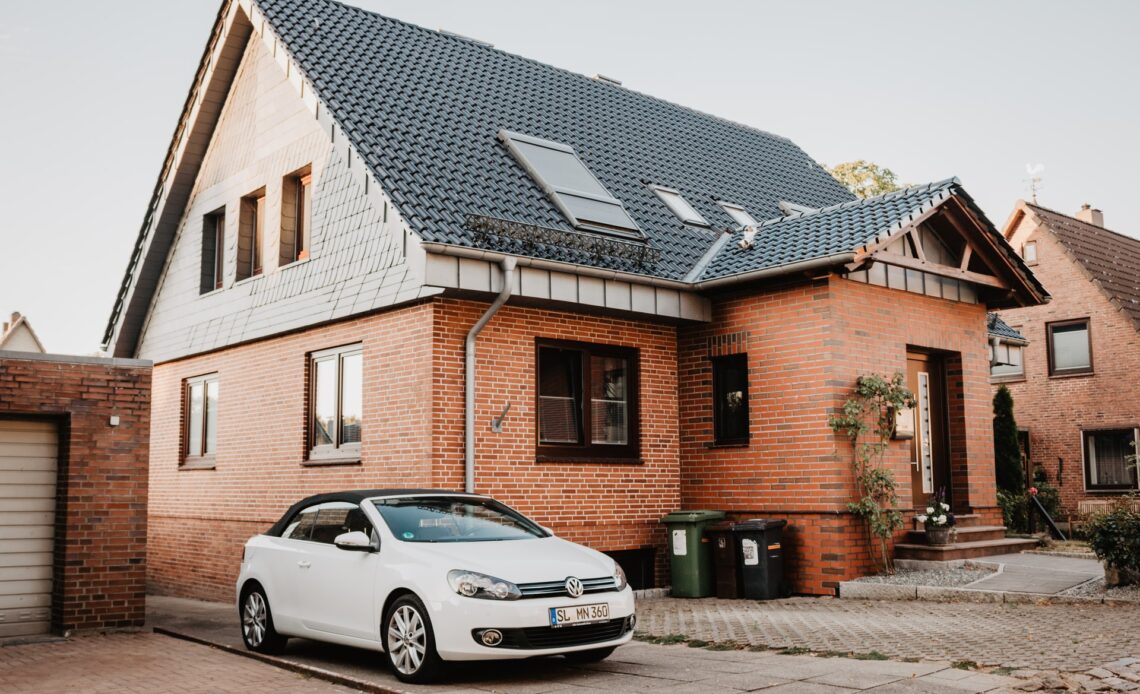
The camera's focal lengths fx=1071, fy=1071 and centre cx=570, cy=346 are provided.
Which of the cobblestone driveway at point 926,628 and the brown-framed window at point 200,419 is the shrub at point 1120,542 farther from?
the brown-framed window at point 200,419

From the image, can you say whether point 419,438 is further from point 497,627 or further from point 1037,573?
point 1037,573

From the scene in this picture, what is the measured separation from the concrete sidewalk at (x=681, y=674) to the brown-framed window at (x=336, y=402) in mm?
4206

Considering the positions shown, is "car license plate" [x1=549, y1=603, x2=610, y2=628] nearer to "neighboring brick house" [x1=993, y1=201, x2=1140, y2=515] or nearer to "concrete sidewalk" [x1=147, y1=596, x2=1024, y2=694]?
"concrete sidewalk" [x1=147, y1=596, x2=1024, y2=694]

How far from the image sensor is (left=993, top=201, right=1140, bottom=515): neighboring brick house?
2627 centimetres

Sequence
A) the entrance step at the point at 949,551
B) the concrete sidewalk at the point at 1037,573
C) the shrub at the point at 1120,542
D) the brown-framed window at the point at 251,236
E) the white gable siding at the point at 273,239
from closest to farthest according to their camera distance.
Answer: the shrub at the point at 1120,542 → the concrete sidewalk at the point at 1037,573 → the entrance step at the point at 949,551 → the white gable siding at the point at 273,239 → the brown-framed window at the point at 251,236

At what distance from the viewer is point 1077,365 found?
2731cm

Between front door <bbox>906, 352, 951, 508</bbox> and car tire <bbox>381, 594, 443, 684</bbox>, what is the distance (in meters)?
8.61

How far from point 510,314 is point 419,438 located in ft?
6.15

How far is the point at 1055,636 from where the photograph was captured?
8.89 m

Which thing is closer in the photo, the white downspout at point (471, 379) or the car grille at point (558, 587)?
the car grille at point (558, 587)

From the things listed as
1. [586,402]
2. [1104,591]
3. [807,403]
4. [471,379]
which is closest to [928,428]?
[807,403]

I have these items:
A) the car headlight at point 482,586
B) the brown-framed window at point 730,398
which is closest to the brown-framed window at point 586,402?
the brown-framed window at point 730,398

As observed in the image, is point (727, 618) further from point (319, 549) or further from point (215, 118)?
point (215, 118)

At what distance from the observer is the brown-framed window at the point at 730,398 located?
13977mm
